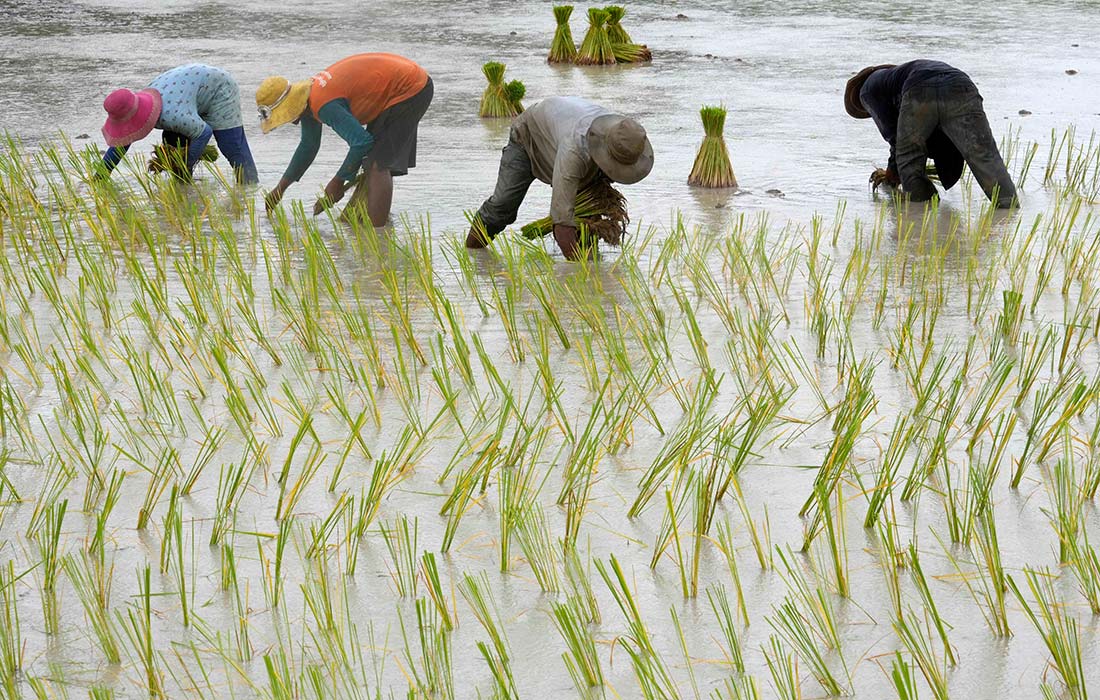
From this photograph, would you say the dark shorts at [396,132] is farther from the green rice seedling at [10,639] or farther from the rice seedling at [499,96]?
the green rice seedling at [10,639]

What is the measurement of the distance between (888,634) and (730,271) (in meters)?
2.37

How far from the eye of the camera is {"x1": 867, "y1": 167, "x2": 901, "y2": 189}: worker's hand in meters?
5.79

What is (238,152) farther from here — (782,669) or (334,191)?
(782,669)

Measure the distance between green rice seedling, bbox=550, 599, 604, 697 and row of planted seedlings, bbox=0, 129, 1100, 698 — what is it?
0.01 m

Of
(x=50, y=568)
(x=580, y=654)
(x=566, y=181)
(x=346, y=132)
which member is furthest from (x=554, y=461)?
(x=346, y=132)

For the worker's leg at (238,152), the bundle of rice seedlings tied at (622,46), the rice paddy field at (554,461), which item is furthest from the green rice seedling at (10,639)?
the bundle of rice seedlings tied at (622,46)

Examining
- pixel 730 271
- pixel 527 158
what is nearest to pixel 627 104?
pixel 527 158

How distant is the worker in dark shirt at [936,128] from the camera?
211 inches

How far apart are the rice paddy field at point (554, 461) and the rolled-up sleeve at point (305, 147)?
265 millimetres

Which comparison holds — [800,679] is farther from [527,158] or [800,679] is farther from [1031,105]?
[1031,105]

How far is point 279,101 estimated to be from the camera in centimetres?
504

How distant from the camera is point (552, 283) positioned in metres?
4.02

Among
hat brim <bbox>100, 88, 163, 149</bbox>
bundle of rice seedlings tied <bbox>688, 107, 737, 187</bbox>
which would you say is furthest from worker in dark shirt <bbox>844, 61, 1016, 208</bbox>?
hat brim <bbox>100, 88, 163, 149</bbox>

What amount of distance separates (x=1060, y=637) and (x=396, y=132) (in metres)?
3.93
